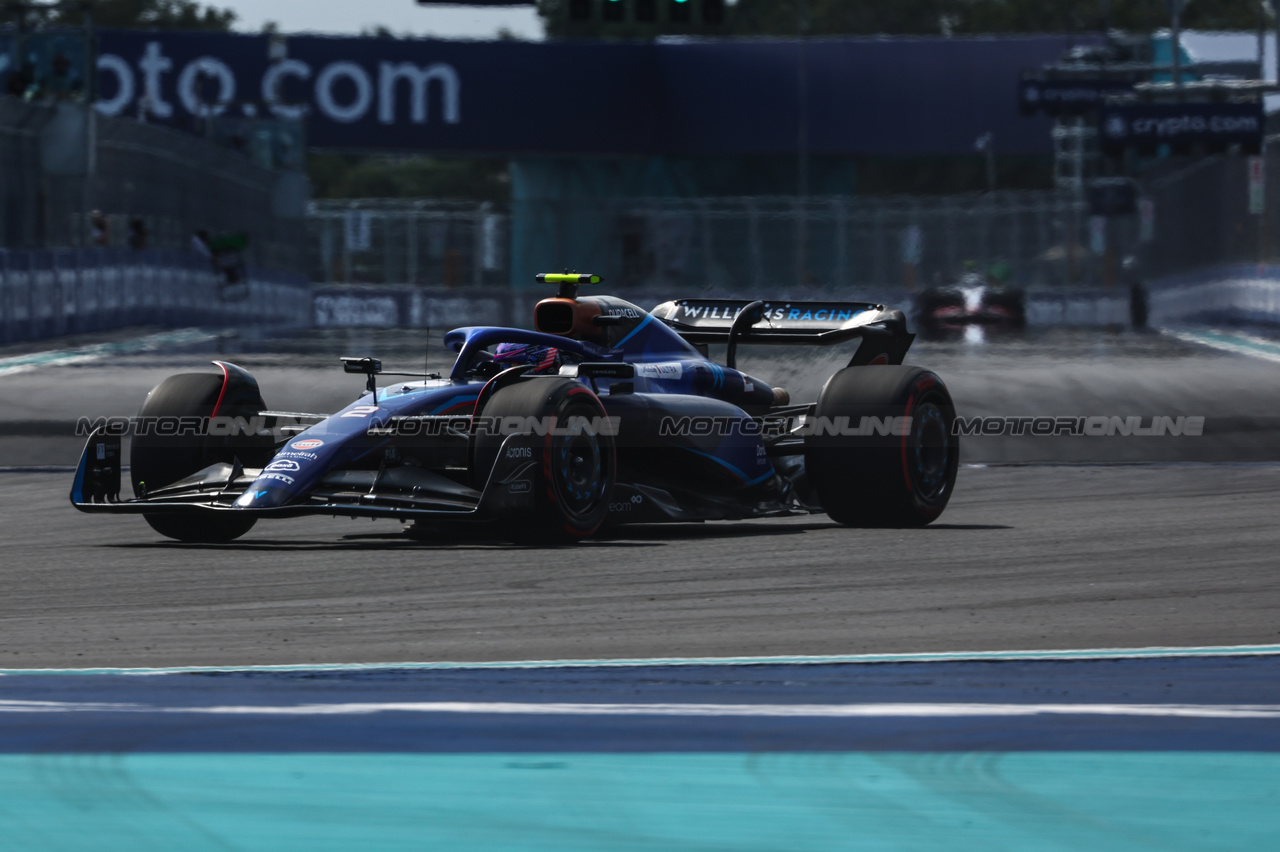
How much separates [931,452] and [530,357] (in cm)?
196

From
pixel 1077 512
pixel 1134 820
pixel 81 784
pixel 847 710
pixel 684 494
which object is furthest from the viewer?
pixel 1077 512

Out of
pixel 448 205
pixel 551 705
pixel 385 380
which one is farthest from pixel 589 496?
pixel 448 205

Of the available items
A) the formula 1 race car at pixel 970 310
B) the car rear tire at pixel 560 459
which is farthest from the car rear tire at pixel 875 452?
the formula 1 race car at pixel 970 310

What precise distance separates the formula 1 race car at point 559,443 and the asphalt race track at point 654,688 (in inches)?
8.5

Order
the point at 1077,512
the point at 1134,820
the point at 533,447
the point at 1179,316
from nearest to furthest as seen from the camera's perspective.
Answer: the point at 1134,820
the point at 533,447
the point at 1077,512
the point at 1179,316

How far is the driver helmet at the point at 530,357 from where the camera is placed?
353 inches

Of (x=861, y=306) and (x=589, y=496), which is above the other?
(x=861, y=306)

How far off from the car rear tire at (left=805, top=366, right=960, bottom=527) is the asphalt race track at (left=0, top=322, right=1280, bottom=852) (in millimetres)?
221

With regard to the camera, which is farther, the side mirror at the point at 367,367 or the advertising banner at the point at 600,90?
the advertising banner at the point at 600,90

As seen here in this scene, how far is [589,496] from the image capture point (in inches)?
340

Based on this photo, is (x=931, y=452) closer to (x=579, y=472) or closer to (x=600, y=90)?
(x=579, y=472)

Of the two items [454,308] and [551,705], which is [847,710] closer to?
[551,705]

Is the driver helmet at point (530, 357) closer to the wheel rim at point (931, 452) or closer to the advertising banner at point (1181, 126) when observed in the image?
the wheel rim at point (931, 452)

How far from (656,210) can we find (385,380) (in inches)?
854
